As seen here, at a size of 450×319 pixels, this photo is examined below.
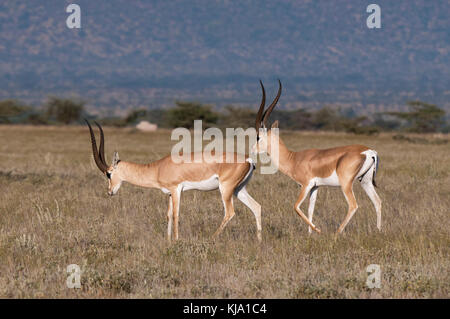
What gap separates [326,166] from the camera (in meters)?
9.55

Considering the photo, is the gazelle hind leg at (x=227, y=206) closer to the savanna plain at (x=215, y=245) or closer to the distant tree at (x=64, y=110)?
the savanna plain at (x=215, y=245)

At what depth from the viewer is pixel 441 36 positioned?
189 meters

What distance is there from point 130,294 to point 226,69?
591 ft

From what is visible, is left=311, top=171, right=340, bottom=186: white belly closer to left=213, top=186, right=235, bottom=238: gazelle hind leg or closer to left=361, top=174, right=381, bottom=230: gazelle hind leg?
left=361, top=174, right=381, bottom=230: gazelle hind leg

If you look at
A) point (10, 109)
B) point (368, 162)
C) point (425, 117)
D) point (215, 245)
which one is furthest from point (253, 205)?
point (10, 109)

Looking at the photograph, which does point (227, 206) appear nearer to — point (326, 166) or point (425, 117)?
point (326, 166)

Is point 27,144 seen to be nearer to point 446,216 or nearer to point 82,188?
point 82,188

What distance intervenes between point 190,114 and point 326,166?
49.0 m

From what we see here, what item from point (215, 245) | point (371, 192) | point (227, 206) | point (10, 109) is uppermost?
point (10, 109)

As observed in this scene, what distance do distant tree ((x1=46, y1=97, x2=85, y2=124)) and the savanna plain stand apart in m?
55.1

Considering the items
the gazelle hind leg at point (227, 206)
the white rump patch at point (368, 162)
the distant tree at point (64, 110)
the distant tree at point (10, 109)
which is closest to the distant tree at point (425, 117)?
the distant tree at point (64, 110)

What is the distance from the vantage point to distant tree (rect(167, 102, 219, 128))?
5700 cm
